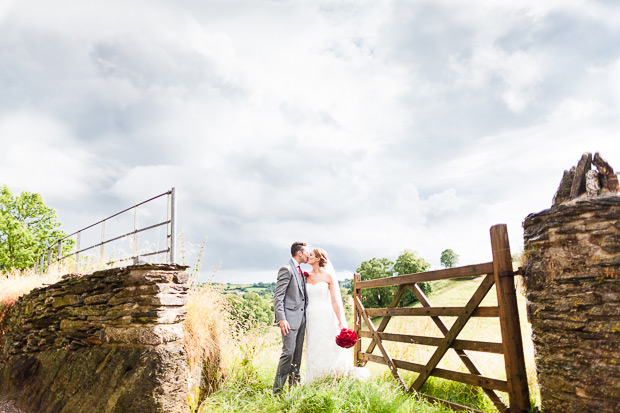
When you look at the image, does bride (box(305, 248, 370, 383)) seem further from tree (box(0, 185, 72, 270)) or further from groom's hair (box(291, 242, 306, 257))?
tree (box(0, 185, 72, 270))

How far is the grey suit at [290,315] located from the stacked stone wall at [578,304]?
2.87m

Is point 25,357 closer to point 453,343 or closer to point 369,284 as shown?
point 369,284

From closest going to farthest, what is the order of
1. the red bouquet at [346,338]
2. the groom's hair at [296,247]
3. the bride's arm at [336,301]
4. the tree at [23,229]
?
1. the red bouquet at [346,338]
2. the bride's arm at [336,301]
3. the groom's hair at [296,247]
4. the tree at [23,229]

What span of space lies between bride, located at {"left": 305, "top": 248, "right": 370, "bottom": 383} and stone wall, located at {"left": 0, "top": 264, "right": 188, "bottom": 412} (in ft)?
5.53

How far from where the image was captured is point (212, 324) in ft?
21.0

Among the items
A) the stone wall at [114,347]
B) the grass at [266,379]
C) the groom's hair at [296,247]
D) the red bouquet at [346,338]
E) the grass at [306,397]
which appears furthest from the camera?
the groom's hair at [296,247]

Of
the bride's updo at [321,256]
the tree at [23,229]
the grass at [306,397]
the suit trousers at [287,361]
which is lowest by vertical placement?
the grass at [306,397]

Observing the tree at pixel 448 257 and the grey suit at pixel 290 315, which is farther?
the tree at pixel 448 257

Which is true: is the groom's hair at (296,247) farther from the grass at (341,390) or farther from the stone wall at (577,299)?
the stone wall at (577,299)

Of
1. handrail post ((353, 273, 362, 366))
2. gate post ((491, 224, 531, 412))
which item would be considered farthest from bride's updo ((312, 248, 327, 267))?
gate post ((491, 224, 531, 412))

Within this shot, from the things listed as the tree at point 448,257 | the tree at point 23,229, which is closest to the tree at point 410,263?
the tree at point 448,257

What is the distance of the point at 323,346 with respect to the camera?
18.5 ft

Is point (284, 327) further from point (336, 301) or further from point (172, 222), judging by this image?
point (172, 222)

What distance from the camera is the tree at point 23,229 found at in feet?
72.3
